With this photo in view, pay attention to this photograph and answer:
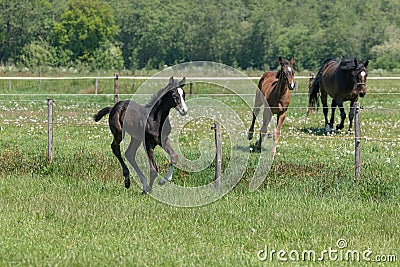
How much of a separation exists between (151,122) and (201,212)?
2.03m

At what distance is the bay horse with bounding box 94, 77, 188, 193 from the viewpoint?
35.2 feet

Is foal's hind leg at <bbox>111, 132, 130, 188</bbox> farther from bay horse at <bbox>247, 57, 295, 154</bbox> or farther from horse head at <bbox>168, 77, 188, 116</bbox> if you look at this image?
bay horse at <bbox>247, 57, 295, 154</bbox>

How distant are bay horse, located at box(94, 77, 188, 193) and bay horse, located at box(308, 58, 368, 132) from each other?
7436 millimetres

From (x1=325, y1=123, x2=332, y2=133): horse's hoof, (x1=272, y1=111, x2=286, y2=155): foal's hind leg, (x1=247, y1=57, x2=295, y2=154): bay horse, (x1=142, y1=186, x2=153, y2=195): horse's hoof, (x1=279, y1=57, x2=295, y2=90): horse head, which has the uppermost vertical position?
(x1=279, y1=57, x2=295, y2=90): horse head

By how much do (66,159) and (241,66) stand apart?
254 ft

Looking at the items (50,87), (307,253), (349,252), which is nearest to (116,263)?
(307,253)

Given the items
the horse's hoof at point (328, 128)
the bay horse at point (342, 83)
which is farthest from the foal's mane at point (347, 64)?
the horse's hoof at point (328, 128)

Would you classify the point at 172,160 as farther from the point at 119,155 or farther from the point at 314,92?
the point at 314,92

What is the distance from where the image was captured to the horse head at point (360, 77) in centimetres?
1739

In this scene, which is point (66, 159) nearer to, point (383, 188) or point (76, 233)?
point (76, 233)

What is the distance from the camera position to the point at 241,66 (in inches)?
3511

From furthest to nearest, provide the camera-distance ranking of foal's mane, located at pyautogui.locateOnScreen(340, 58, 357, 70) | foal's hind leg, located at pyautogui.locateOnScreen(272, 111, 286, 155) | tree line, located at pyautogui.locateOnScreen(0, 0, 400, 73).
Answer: tree line, located at pyautogui.locateOnScreen(0, 0, 400, 73), foal's mane, located at pyautogui.locateOnScreen(340, 58, 357, 70), foal's hind leg, located at pyautogui.locateOnScreen(272, 111, 286, 155)

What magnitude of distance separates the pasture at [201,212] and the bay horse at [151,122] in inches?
18.2

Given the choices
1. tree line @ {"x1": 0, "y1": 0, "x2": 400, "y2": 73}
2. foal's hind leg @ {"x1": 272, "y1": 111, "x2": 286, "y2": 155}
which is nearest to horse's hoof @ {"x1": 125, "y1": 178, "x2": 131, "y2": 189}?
foal's hind leg @ {"x1": 272, "y1": 111, "x2": 286, "y2": 155}
